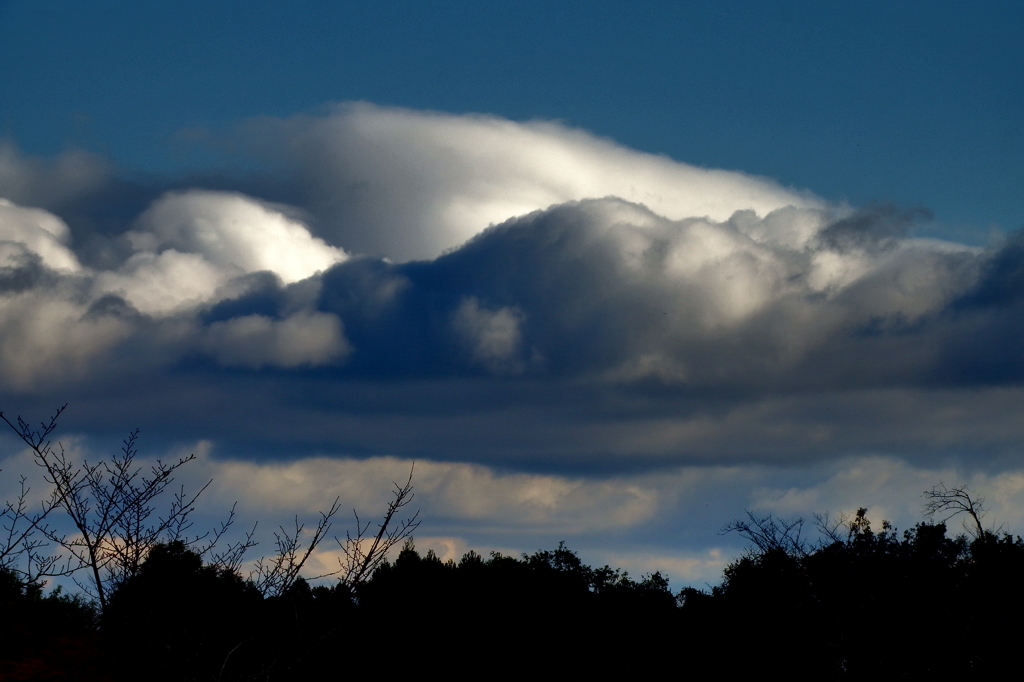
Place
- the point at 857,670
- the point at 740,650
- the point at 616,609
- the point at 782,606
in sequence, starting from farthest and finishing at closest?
the point at 616,609
the point at 740,650
the point at 782,606
the point at 857,670

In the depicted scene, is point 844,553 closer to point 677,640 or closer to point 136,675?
point 677,640

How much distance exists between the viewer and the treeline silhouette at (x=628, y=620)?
1242 inches

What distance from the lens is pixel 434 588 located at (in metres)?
58.0

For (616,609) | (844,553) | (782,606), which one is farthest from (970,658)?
(616,609)

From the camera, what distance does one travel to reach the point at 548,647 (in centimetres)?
5309

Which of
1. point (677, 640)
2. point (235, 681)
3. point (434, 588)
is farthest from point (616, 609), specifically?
point (235, 681)

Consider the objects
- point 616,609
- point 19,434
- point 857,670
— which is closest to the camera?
point 19,434

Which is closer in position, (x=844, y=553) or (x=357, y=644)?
(x=844, y=553)

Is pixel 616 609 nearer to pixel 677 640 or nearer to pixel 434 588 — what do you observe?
pixel 677 640

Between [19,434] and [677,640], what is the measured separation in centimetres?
4740

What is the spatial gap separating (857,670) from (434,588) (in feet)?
94.3

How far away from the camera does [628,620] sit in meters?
60.1

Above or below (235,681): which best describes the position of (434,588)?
above

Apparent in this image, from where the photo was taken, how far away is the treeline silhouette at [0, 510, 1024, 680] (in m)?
31.5
